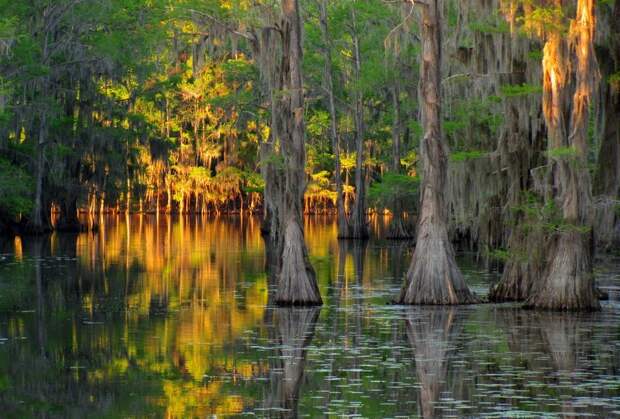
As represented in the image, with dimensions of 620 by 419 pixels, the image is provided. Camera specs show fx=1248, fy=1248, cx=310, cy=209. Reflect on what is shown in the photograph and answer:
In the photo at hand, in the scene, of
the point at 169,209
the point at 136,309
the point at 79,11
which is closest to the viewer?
the point at 136,309

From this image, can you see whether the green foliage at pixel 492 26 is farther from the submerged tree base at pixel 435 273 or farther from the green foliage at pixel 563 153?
the submerged tree base at pixel 435 273

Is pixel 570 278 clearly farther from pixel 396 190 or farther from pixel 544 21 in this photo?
pixel 396 190

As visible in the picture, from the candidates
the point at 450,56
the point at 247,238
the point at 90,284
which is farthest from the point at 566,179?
the point at 247,238

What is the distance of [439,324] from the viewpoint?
65.8 ft

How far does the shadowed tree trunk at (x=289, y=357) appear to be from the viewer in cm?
1298

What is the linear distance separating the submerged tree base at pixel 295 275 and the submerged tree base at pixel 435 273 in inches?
73.9

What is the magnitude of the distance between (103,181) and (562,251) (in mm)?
37330

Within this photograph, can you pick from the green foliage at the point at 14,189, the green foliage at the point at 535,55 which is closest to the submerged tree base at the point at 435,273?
the green foliage at the point at 535,55

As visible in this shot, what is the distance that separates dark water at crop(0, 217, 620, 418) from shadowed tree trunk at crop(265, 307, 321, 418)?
A: 3cm

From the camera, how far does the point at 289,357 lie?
54.2 ft

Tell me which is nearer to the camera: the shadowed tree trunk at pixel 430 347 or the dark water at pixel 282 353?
the dark water at pixel 282 353

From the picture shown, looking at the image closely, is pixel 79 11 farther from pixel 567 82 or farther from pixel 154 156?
pixel 567 82

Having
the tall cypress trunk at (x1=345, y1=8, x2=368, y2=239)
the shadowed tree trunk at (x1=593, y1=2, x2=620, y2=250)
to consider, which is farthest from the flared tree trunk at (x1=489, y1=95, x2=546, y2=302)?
the tall cypress trunk at (x1=345, y1=8, x2=368, y2=239)

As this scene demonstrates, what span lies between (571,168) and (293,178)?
559cm
